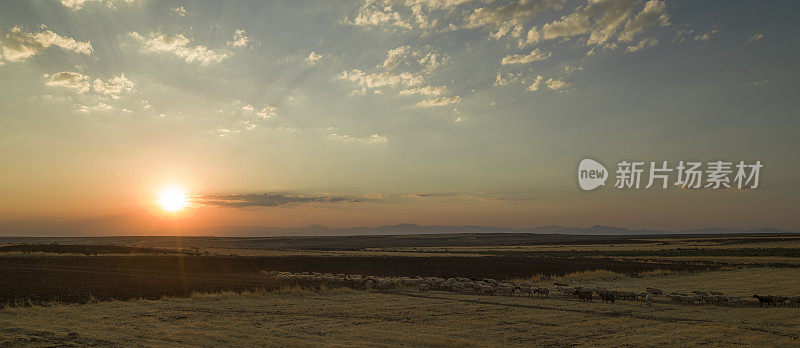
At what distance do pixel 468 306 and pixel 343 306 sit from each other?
6790 millimetres

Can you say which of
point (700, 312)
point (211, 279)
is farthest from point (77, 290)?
point (700, 312)

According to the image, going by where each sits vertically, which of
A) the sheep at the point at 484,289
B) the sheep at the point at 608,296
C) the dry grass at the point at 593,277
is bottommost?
the dry grass at the point at 593,277

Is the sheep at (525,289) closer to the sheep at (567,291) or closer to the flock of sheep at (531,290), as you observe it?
the flock of sheep at (531,290)

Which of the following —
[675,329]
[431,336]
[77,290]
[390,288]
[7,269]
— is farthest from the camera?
[7,269]

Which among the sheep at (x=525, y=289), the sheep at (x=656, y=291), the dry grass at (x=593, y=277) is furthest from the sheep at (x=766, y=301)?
the dry grass at (x=593, y=277)

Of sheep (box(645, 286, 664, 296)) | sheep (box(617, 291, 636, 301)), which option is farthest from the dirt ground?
sheep (box(617, 291, 636, 301))

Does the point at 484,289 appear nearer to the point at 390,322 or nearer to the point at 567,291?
the point at 567,291

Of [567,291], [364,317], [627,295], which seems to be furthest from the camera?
[567,291]

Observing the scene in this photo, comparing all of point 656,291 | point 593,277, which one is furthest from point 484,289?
point 593,277

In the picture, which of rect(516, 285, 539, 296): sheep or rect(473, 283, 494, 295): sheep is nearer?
rect(516, 285, 539, 296): sheep

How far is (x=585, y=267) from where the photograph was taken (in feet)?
205

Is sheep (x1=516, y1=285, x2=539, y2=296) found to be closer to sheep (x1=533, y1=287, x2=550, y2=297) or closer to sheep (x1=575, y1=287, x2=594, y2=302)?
sheep (x1=533, y1=287, x2=550, y2=297)

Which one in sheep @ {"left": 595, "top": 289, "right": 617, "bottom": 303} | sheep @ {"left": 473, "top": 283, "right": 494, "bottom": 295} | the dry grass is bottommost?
the dry grass

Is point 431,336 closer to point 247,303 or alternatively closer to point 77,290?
point 247,303
